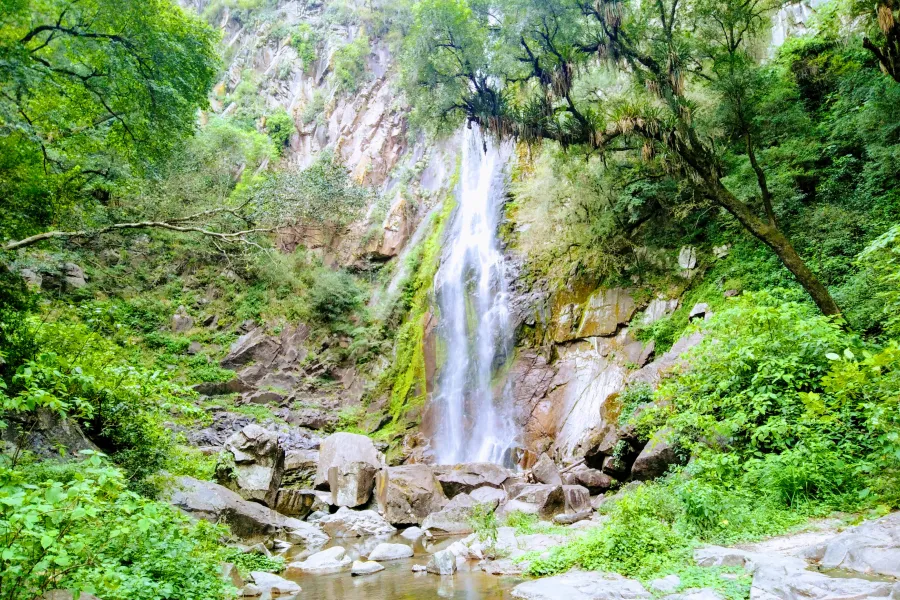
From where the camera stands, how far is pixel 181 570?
513 cm

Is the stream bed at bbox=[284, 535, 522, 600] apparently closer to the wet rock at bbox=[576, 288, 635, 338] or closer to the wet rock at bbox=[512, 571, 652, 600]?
the wet rock at bbox=[512, 571, 652, 600]

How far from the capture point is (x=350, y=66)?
3906 cm

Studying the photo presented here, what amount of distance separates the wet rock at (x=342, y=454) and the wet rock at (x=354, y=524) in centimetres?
159

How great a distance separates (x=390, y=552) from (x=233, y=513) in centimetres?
300

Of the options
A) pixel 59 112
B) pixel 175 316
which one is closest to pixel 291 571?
pixel 59 112

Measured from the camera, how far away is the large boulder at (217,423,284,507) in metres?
12.0

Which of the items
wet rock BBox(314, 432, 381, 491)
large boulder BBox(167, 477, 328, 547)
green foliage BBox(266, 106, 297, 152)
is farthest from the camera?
green foliage BBox(266, 106, 297, 152)

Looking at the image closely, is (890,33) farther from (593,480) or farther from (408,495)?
(408,495)

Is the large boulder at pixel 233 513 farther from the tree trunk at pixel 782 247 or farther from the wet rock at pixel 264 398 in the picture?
the tree trunk at pixel 782 247

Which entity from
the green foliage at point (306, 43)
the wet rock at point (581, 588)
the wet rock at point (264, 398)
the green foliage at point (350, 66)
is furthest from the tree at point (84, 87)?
the green foliage at point (306, 43)

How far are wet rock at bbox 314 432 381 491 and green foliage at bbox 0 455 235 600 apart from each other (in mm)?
8107

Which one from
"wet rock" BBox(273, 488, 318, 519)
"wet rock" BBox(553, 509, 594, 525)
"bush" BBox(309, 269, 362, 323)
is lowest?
"wet rock" BBox(273, 488, 318, 519)

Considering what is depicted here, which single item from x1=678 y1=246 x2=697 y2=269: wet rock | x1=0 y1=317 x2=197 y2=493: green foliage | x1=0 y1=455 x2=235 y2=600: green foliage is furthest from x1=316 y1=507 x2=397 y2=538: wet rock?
x1=678 y1=246 x2=697 y2=269: wet rock

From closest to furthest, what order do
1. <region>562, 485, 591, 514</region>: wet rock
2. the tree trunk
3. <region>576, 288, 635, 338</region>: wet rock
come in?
the tree trunk, <region>562, 485, 591, 514</region>: wet rock, <region>576, 288, 635, 338</region>: wet rock
